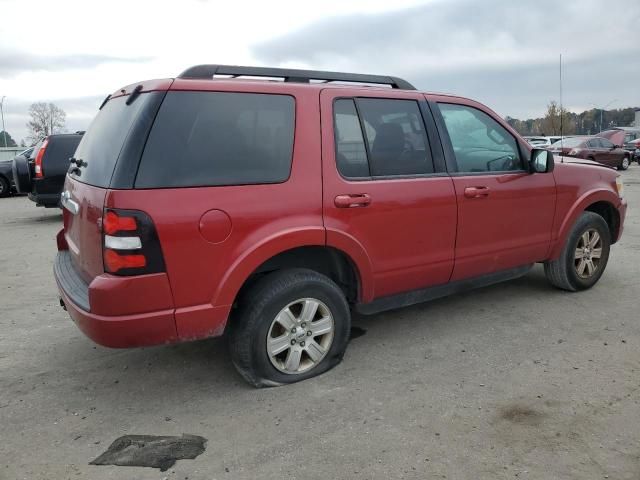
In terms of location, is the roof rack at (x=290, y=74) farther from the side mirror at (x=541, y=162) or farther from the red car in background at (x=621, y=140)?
the red car in background at (x=621, y=140)

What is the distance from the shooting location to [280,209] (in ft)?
10.3

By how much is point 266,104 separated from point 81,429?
2100 millimetres

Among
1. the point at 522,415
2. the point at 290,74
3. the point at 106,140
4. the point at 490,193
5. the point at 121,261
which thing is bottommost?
the point at 522,415

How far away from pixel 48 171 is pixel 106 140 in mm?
7749

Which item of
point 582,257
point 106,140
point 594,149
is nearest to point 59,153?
point 106,140

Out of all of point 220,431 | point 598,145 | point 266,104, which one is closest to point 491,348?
point 220,431

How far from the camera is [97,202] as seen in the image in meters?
2.86

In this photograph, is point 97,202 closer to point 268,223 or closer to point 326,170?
point 268,223

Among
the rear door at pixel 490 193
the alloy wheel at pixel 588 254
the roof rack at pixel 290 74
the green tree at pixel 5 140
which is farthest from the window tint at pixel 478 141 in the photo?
the green tree at pixel 5 140

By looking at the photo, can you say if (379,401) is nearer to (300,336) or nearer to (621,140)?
(300,336)

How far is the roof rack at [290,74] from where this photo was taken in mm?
3240

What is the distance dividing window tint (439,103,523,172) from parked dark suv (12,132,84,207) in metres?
7.91

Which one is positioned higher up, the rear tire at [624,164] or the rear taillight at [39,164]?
the rear taillight at [39,164]

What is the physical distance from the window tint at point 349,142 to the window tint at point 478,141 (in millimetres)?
856
